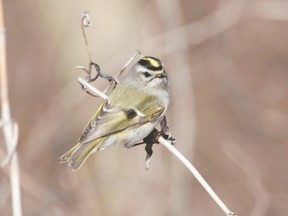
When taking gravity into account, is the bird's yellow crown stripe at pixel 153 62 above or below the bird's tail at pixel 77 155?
above

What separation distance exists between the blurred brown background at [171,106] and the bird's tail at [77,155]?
1928 millimetres

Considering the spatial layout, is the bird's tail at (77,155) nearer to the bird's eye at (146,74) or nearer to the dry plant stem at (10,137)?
the dry plant stem at (10,137)

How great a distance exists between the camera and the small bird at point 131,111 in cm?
410

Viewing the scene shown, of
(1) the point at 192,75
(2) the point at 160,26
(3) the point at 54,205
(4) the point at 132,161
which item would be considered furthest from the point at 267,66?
(3) the point at 54,205

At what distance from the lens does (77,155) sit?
3.88m

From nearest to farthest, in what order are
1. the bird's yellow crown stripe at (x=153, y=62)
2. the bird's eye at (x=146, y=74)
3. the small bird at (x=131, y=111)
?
the small bird at (x=131, y=111) < the bird's yellow crown stripe at (x=153, y=62) < the bird's eye at (x=146, y=74)

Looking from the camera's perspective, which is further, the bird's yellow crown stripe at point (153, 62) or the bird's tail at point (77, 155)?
the bird's yellow crown stripe at point (153, 62)

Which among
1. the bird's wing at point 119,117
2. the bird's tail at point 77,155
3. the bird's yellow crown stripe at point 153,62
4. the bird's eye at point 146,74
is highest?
the bird's yellow crown stripe at point 153,62

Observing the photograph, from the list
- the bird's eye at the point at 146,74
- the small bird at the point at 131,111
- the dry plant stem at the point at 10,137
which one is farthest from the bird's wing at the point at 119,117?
the dry plant stem at the point at 10,137

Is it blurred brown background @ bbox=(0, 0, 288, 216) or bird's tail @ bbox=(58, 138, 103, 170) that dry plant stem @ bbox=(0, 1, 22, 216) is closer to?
bird's tail @ bbox=(58, 138, 103, 170)

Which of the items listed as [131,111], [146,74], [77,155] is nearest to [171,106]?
[146,74]

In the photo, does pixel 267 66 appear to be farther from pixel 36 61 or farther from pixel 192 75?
pixel 36 61

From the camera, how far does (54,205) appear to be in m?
6.18

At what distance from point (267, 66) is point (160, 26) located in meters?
2.07
